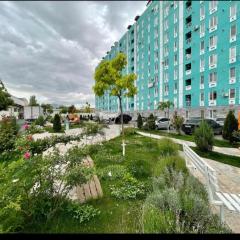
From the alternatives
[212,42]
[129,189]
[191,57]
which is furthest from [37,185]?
[191,57]

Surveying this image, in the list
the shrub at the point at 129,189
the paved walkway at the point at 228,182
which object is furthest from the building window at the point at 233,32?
the shrub at the point at 129,189

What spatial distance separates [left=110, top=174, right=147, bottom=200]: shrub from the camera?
4613mm

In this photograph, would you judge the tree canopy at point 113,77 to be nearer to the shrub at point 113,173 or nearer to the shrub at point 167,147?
the shrub at point 167,147

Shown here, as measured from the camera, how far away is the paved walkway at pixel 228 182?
375cm

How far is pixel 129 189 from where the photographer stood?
4.92 m

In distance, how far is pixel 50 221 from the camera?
354cm

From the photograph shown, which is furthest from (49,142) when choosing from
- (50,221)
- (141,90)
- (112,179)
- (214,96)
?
(141,90)

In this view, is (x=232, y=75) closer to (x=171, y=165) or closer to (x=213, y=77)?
(x=213, y=77)

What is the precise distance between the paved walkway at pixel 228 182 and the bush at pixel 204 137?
103 cm

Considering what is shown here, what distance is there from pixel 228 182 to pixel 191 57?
30798 mm

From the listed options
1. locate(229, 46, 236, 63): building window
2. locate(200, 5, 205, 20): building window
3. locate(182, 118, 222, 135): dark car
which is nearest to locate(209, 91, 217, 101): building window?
locate(229, 46, 236, 63): building window

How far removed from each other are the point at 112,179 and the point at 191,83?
31.2m

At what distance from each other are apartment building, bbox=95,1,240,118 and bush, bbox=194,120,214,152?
42.1 feet

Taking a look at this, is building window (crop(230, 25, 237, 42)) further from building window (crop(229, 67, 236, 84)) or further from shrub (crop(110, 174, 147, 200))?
shrub (crop(110, 174, 147, 200))
